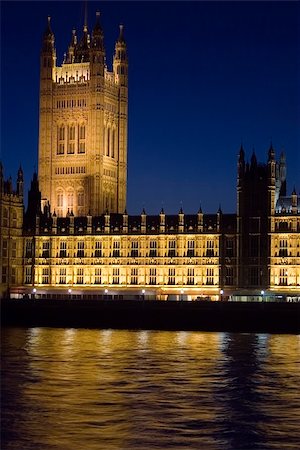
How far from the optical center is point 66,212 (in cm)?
12219

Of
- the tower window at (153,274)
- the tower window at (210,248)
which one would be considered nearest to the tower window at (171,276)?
the tower window at (153,274)

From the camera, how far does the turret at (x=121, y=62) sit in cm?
12875

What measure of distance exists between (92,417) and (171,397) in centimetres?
546

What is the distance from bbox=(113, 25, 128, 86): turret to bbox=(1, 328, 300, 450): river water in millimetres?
68690

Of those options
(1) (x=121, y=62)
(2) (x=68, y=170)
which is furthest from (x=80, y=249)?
(1) (x=121, y=62)

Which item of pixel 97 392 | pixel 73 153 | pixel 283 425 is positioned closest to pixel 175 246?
pixel 73 153

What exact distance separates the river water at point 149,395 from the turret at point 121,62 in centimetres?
6869

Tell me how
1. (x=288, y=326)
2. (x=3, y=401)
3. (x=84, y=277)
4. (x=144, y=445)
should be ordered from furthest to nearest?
(x=84, y=277) < (x=288, y=326) < (x=3, y=401) < (x=144, y=445)

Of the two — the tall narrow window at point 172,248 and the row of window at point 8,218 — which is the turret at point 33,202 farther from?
the tall narrow window at point 172,248

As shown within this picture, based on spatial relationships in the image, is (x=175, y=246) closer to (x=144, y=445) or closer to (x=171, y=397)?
(x=171, y=397)

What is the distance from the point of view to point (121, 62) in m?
130

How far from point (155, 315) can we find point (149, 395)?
1600 inches

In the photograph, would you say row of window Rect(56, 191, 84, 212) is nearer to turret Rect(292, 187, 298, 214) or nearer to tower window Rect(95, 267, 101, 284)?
tower window Rect(95, 267, 101, 284)

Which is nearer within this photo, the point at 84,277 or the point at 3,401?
the point at 3,401
